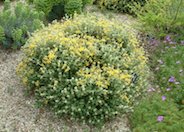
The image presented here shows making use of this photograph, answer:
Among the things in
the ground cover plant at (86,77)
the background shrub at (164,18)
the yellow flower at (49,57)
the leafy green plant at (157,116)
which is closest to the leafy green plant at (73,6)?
the ground cover plant at (86,77)

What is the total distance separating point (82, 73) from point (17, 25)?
A: 1.78 metres

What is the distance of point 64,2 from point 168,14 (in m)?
1.87

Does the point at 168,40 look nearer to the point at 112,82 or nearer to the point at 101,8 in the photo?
the point at 101,8

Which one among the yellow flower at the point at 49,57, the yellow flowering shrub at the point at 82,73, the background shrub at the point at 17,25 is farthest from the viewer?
the background shrub at the point at 17,25

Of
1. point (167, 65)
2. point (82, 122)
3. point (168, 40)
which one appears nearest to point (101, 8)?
point (168, 40)

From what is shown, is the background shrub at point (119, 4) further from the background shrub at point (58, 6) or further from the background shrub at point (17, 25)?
the background shrub at point (17, 25)

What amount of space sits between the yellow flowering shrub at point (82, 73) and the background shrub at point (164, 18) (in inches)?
51.1

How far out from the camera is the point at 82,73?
16.3ft

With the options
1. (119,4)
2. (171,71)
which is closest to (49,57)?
(171,71)

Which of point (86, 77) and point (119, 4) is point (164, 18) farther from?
point (86, 77)

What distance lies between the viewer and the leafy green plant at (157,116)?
16.2 feet

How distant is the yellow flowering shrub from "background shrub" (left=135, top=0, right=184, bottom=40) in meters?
1.30

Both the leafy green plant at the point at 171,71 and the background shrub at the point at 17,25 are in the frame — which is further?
the background shrub at the point at 17,25

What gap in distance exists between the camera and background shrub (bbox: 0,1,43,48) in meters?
5.91
